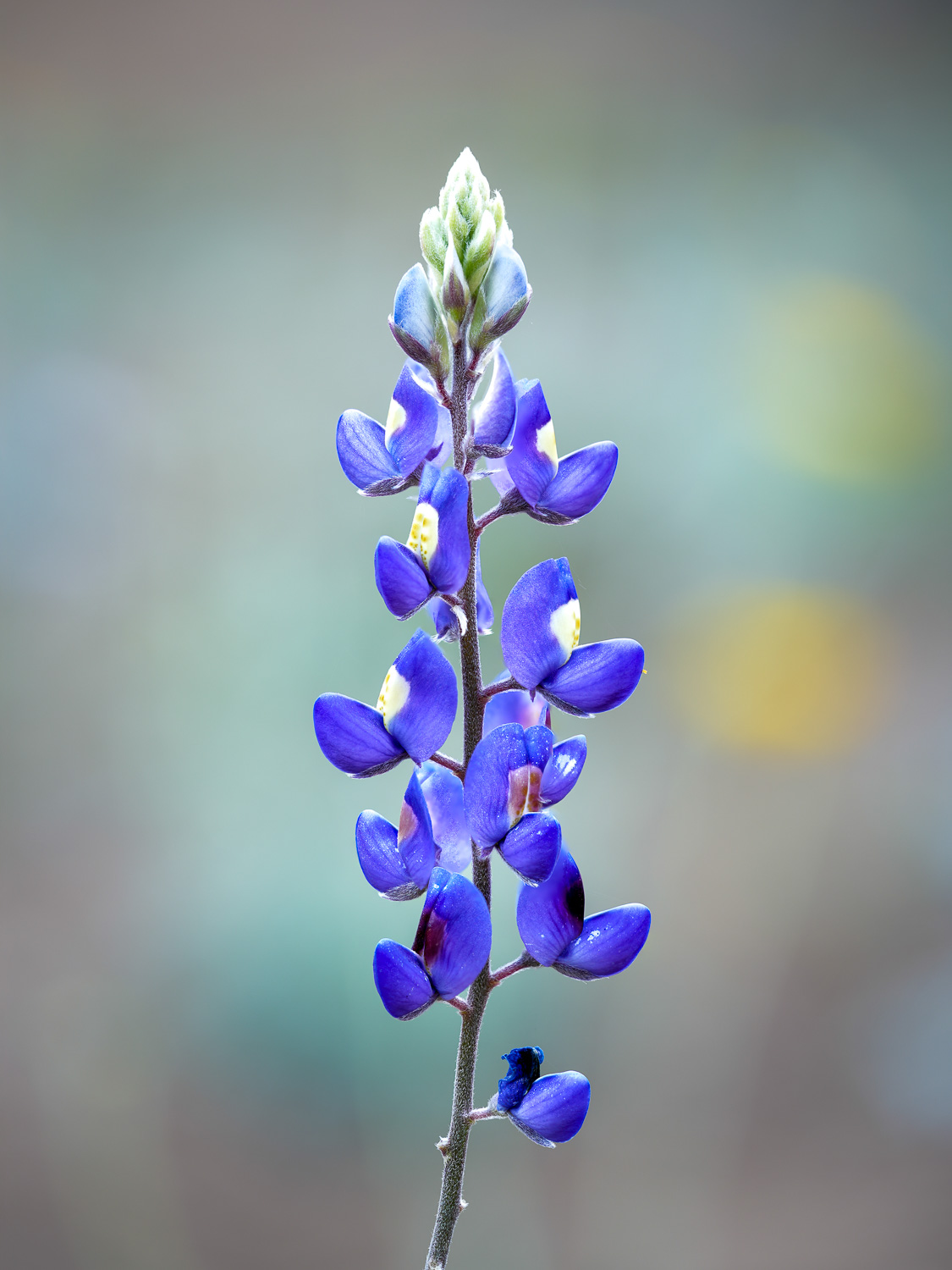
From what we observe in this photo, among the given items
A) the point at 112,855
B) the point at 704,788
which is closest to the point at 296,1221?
the point at 112,855

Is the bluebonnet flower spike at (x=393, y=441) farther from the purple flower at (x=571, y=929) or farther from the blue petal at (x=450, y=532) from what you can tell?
the purple flower at (x=571, y=929)

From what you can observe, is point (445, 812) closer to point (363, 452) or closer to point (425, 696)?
point (425, 696)

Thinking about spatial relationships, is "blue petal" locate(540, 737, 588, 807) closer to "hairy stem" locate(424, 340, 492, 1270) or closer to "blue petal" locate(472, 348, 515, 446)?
"hairy stem" locate(424, 340, 492, 1270)

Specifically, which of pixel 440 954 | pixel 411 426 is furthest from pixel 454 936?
pixel 411 426

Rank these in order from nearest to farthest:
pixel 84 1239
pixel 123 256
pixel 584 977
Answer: pixel 584 977
pixel 84 1239
pixel 123 256

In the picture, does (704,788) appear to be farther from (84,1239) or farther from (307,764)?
(84,1239)

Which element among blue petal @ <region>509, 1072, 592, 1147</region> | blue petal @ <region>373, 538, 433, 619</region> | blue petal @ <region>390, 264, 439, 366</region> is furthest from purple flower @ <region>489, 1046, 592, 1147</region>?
blue petal @ <region>390, 264, 439, 366</region>
